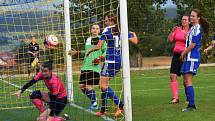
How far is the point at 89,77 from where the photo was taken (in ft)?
31.5

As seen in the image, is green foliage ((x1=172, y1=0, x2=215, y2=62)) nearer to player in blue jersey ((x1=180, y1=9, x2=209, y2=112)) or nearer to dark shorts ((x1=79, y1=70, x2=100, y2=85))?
player in blue jersey ((x1=180, y1=9, x2=209, y2=112))

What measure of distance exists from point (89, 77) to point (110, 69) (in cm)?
59

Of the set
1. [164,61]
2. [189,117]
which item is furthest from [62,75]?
[164,61]

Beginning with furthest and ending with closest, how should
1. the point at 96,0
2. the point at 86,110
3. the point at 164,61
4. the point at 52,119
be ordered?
1. the point at 164,61
2. the point at 96,0
3. the point at 86,110
4. the point at 52,119

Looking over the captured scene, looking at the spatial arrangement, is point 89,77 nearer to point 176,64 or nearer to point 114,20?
point 114,20

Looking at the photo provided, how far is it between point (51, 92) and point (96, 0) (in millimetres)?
2971

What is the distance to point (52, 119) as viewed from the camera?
8.33 m

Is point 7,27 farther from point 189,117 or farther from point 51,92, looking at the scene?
point 189,117

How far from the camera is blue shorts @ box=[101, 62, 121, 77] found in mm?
9155

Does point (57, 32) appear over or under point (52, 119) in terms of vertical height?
over

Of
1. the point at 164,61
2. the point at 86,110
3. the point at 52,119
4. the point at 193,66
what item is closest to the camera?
the point at 52,119

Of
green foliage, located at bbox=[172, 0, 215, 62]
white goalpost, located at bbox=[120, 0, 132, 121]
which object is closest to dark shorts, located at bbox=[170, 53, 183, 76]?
white goalpost, located at bbox=[120, 0, 132, 121]

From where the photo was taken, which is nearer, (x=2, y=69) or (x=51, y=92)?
(x=51, y=92)

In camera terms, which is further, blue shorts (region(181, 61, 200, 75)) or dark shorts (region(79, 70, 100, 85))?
dark shorts (region(79, 70, 100, 85))
